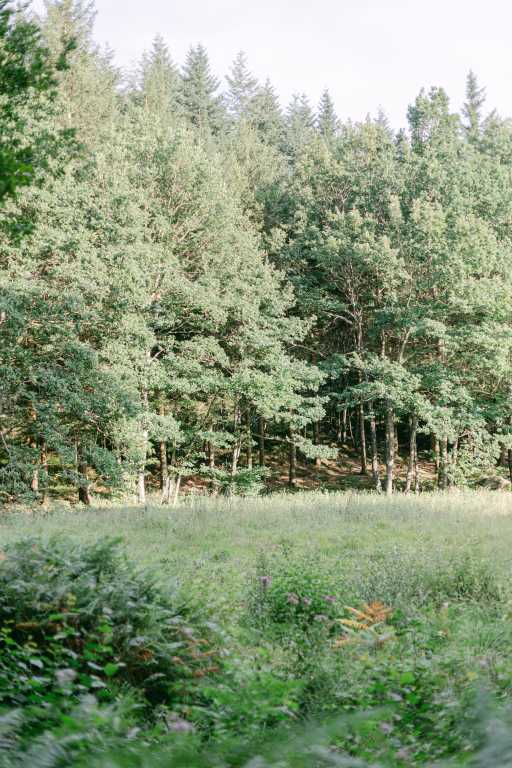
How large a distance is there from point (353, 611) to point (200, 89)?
59314 mm

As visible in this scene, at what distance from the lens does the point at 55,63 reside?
8211mm

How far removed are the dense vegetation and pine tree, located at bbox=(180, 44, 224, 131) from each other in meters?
21.5

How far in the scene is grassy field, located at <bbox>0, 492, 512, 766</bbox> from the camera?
389 cm

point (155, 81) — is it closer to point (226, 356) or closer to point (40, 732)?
point (226, 356)

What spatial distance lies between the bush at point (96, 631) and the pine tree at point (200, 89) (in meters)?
54.0

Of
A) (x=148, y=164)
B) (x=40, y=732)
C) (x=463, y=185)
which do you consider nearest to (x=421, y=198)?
(x=463, y=185)

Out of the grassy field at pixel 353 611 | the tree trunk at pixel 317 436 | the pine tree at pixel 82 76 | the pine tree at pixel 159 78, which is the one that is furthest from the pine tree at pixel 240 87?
the grassy field at pixel 353 611

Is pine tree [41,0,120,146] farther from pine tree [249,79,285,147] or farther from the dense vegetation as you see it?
pine tree [249,79,285,147]

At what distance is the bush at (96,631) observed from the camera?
4484 millimetres

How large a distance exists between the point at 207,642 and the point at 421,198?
87.7 ft

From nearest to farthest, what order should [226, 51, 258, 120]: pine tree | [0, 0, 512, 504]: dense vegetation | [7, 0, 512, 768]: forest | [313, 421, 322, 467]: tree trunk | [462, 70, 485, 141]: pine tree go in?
[7, 0, 512, 768]: forest → [0, 0, 512, 504]: dense vegetation → [313, 421, 322, 467]: tree trunk → [462, 70, 485, 141]: pine tree → [226, 51, 258, 120]: pine tree

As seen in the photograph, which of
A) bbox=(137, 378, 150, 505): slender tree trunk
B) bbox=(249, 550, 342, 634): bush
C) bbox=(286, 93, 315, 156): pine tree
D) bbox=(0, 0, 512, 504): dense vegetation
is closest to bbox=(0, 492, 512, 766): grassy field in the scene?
bbox=(249, 550, 342, 634): bush

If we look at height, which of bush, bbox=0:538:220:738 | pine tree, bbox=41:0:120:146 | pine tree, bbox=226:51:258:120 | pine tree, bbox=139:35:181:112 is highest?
pine tree, bbox=226:51:258:120

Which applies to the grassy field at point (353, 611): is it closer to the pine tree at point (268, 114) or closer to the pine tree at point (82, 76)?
the pine tree at point (82, 76)
